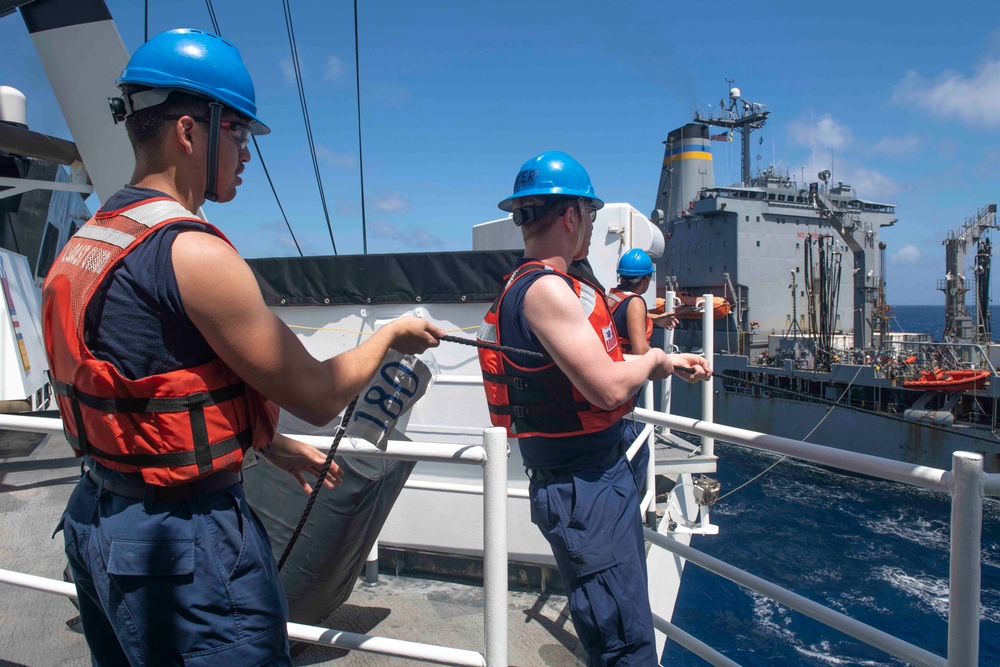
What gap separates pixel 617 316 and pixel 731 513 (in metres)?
16.4

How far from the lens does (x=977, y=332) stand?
85.8 ft

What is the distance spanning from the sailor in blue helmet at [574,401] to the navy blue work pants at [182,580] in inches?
37.5

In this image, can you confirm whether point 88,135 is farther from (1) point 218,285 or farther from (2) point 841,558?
(2) point 841,558

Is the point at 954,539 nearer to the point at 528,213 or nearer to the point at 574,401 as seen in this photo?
the point at 574,401

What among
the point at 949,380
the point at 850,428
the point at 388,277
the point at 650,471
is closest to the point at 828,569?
the point at 949,380

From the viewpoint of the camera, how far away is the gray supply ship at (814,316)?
21156 millimetres

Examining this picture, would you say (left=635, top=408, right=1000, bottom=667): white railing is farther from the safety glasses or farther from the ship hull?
the ship hull

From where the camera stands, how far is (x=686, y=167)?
37906 millimetres

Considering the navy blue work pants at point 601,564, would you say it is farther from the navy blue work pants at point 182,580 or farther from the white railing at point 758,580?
the navy blue work pants at point 182,580

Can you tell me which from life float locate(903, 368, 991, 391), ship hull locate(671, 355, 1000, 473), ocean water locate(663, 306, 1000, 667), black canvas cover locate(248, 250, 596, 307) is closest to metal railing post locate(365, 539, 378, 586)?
black canvas cover locate(248, 250, 596, 307)

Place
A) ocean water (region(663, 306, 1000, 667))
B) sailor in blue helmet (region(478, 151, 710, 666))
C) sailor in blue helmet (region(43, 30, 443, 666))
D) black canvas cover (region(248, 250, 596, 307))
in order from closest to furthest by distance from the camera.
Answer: sailor in blue helmet (region(43, 30, 443, 666))
sailor in blue helmet (region(478, 151, 710, 666))
black canvas cover (region(248, 250, 596, 307))
ocean water (region(663, 306, 1000, 667))

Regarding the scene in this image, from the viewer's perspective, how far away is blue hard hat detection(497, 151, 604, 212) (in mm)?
2127

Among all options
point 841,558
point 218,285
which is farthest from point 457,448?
point 841,558

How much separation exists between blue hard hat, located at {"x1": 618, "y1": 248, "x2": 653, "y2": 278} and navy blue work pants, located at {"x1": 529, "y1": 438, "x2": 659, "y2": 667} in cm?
317
